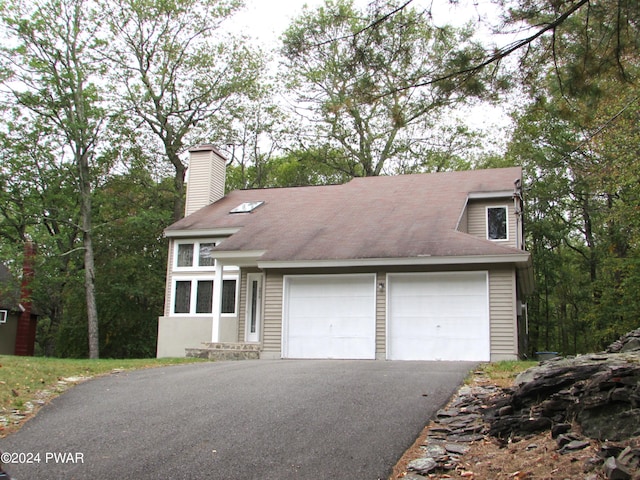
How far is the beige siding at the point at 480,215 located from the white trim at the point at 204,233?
6623 mm

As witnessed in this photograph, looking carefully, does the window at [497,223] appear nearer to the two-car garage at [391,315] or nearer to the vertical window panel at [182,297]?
the two-car garage at [391,315]

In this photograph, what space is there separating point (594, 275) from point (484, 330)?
16.1 metres

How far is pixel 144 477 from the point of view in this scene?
4957mm

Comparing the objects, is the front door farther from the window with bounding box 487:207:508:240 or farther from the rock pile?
the rock pile

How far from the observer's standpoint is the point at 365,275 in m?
14.1

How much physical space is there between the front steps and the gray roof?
7.48 feet

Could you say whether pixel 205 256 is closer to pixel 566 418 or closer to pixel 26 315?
pixel 26 315

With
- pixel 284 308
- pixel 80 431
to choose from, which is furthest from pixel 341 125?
pixel 80 431

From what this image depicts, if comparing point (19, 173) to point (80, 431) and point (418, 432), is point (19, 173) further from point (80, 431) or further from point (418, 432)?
point (418, 432)

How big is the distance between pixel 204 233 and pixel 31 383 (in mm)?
9665

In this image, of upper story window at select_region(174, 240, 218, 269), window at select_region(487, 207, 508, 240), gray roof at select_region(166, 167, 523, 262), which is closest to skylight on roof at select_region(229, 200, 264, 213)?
gray roof at select_region(166, 167, 523, 262)

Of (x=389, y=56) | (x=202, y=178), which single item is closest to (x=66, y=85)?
(x=202, y=178)

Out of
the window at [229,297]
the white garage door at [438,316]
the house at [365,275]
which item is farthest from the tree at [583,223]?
the window at [229,297]

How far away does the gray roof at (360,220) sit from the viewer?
45.8ft
